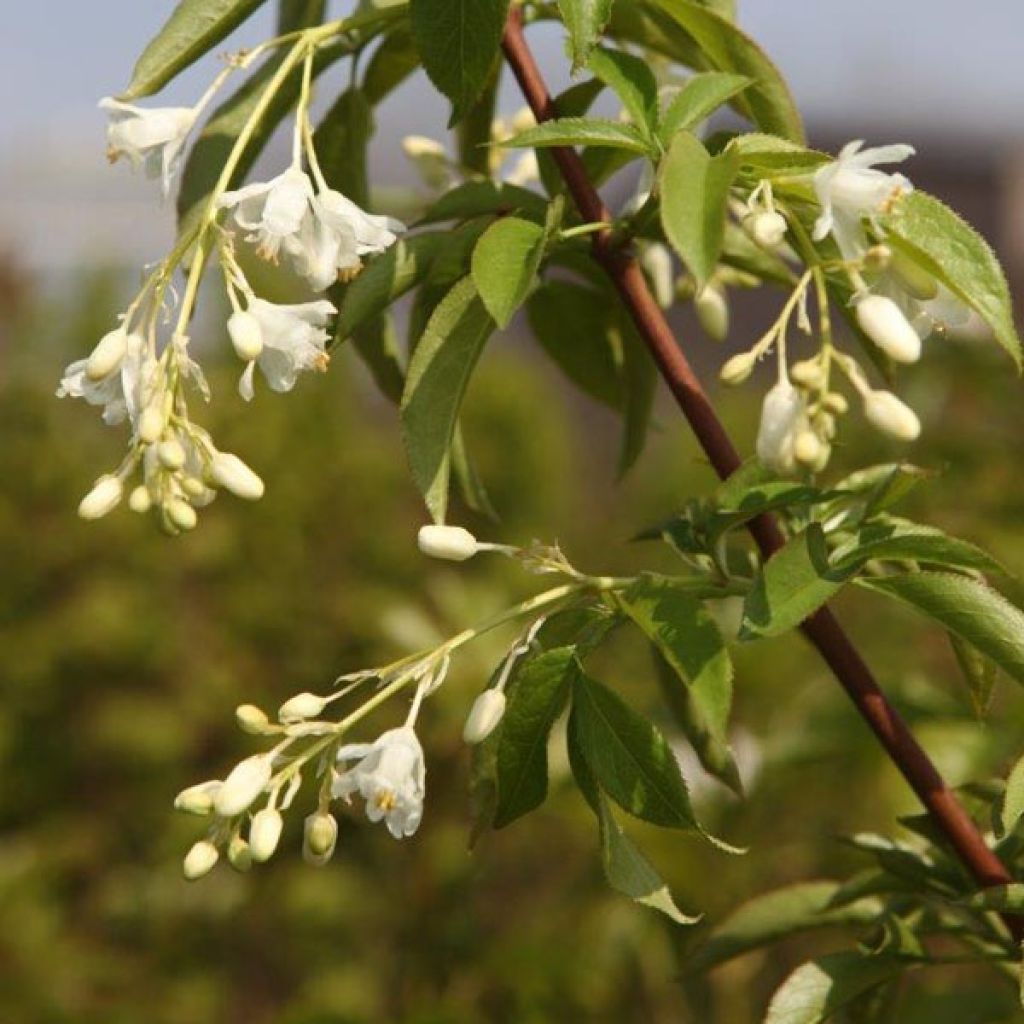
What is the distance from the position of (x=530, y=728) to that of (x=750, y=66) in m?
0.39

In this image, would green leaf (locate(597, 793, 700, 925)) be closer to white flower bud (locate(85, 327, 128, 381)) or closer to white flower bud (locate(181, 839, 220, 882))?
white flower bud (locate(181, 839, 220, 882))

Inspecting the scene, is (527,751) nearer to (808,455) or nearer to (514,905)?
(808,455)

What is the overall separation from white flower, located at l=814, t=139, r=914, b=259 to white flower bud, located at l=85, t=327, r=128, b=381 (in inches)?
14.6

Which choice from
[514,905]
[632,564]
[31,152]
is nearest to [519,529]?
[632,564]

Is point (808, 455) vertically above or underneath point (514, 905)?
above

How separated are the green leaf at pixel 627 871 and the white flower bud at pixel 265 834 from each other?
173 mm

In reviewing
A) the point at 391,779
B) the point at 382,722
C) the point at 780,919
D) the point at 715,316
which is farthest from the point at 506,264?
the point at 382,722

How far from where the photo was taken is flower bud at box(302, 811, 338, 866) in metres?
0.97

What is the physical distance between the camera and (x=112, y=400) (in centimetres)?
100

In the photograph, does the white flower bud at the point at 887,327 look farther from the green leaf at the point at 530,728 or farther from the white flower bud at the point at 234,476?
the white flower bud at the point at 234,476

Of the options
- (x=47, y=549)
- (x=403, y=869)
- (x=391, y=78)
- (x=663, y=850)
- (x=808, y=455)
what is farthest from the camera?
(x=47, y=549)

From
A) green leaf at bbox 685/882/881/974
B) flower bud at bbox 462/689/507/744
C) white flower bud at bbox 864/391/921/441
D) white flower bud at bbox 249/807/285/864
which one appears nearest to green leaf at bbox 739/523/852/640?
white flower bud at bbox 864/391/921/441

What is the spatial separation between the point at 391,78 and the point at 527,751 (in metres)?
0.53

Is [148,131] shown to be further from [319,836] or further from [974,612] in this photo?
[974,612]
